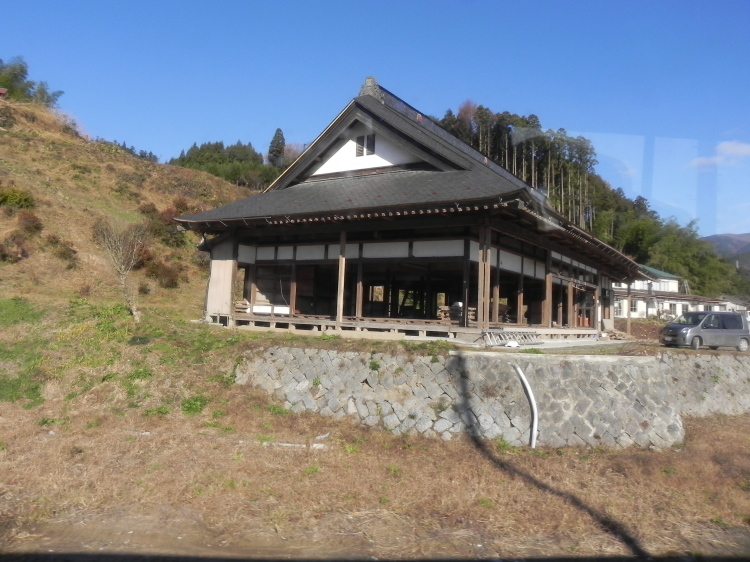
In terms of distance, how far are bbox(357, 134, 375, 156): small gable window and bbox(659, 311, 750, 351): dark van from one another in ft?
36.5

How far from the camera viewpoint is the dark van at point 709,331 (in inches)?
689

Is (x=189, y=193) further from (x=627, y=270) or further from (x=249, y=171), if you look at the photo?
(x=627, y=270)

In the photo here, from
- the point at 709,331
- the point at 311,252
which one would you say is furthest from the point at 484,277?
the point at 709,331

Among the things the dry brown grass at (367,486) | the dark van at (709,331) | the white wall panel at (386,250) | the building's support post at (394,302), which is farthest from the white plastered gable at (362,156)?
the dark van at (709,331)

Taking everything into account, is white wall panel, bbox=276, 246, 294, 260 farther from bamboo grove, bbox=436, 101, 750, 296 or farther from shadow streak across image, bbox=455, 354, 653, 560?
bamboo grove, bbox=436, 101, 750, 296

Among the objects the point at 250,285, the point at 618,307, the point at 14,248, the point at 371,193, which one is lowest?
the point at 250,285

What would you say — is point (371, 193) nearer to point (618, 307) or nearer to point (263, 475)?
point (263, 475)

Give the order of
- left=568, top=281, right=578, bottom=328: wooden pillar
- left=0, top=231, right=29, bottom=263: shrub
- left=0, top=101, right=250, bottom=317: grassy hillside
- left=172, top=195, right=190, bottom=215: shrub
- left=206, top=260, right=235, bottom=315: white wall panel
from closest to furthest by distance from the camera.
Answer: left=206, top=260, right=235, bottom=315: white wall panel < left=568, top=281, right=578, bottom=328: wooden pillar < left=0, top=231, right=29, bottom=263: shrub < left=0, top=101, right=250, bottom=317: grassy hillside < left=172, top=195, right=190, bottom=215: shrub

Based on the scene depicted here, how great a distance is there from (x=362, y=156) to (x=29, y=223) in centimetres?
1929

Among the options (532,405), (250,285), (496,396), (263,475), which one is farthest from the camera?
(250,285)

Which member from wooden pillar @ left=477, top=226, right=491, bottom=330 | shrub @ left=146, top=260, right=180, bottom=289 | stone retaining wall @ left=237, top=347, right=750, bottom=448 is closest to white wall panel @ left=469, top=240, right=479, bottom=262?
wooden pillar @ left=477, top=226, right=491, bottom=330

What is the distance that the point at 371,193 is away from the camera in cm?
1573

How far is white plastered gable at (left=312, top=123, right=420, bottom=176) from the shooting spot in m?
Result: 17.8

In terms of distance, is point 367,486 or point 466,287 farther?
point 466,287
